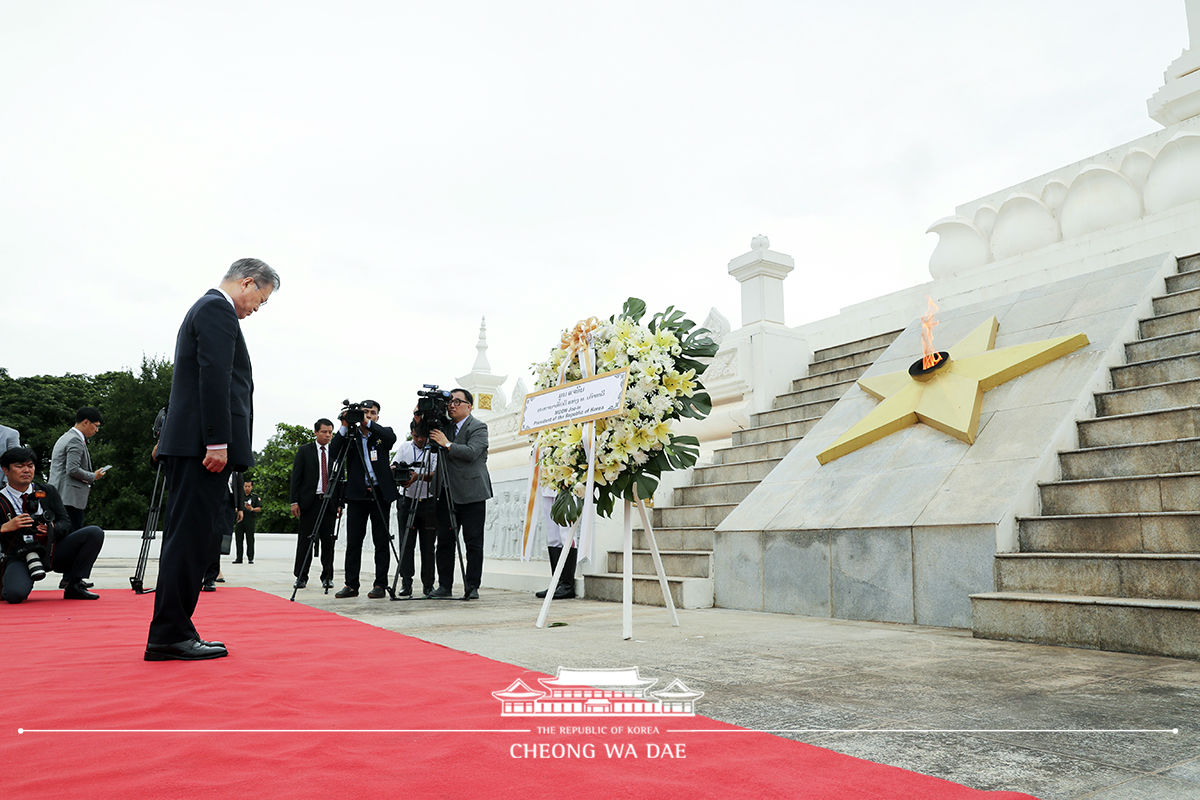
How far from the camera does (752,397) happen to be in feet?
32.2

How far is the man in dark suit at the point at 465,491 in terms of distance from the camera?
23.8 feet

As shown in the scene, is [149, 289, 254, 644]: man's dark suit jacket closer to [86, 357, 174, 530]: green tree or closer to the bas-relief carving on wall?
the bas-relief carving on wall

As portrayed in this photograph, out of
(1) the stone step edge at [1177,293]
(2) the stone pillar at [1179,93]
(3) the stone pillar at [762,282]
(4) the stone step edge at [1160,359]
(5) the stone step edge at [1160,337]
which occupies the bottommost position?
(4) the stone step edge at [1160,359]

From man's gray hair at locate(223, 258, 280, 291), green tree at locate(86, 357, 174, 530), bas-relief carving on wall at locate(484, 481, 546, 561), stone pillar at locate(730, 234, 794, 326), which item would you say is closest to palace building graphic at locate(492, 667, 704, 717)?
man's gray hair at locate(223, 258, 280, 291)

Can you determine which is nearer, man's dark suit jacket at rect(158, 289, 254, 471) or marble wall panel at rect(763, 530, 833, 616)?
man's dark suit jacket at rect(158, 289, 254, 471)

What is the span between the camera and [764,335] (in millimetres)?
9922

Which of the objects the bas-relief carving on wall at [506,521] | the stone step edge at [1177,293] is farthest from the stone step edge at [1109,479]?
the bas-relief carving on wall at [506,521]

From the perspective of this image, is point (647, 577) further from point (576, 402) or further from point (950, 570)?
point (950, 570)

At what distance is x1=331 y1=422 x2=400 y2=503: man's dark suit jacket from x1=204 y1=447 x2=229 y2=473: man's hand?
3.87 m

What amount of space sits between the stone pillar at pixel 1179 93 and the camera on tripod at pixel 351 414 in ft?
35.4

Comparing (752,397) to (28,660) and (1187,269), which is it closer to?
(1187,269)

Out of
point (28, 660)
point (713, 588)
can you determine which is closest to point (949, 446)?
point (713, 588)

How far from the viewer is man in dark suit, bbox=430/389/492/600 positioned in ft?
23.8

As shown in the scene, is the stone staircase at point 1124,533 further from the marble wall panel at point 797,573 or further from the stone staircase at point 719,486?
the stone staircase at point 719,486
